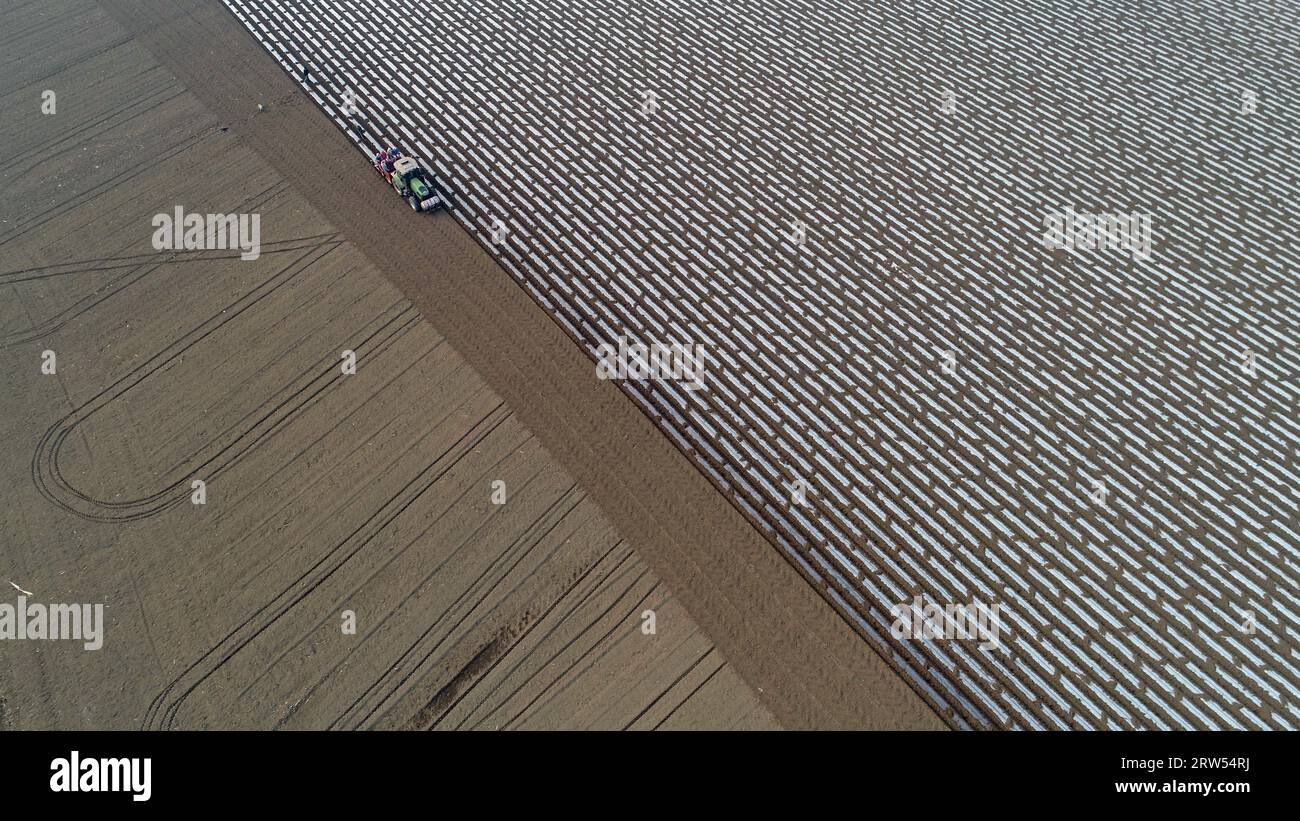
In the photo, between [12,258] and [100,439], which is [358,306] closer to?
[100,439]

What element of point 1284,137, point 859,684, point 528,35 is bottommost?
point 859,684

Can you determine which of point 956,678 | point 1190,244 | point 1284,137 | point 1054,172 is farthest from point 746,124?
point 956,678

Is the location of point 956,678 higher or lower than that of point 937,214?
lower

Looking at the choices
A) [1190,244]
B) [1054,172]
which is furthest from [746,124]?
[1190,244]
